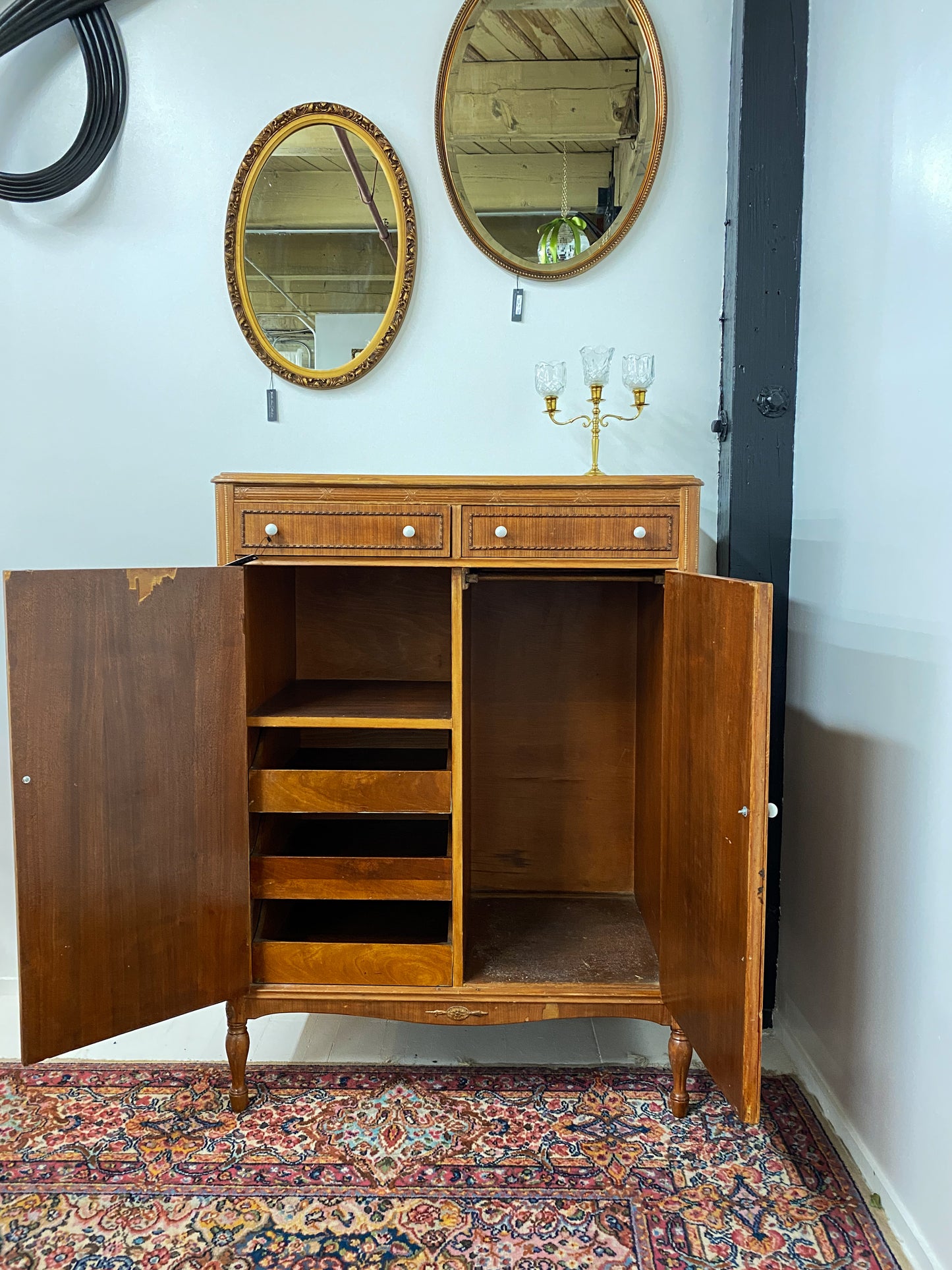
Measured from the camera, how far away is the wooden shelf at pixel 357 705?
5.62 feet

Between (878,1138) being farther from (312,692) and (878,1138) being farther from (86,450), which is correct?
(86,450)

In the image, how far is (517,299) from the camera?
2.12 m

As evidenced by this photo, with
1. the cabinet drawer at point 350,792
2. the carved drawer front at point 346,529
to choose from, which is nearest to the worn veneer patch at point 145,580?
the carved drawer front at point 346,529

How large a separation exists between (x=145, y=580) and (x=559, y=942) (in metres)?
1.23

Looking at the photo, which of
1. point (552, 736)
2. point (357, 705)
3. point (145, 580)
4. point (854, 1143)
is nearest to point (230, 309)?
point (145, 580)

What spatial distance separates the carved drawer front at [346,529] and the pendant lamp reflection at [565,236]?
2.79 ft

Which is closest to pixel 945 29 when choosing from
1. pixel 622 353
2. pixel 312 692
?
pixel 622 353

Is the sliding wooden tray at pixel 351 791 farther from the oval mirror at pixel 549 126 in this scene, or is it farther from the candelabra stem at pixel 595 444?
the oval mirror at pixel 549 126

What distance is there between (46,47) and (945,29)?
203cm

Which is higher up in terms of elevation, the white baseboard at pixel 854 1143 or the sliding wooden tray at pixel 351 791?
the sliding wooden tray at pixel 351 791

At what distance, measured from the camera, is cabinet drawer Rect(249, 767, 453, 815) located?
1.72 m

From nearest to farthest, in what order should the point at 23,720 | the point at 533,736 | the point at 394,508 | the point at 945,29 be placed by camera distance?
1. the point at 945,29
2. the point at 23,720
3. the point at 394,508
4. the point at 533,736

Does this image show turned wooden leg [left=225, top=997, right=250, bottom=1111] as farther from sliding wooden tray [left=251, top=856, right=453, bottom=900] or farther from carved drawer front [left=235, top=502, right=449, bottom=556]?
carved drawer front [left=235, top=502, right=449, bottom=556]

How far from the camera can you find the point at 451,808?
68.9 inches
